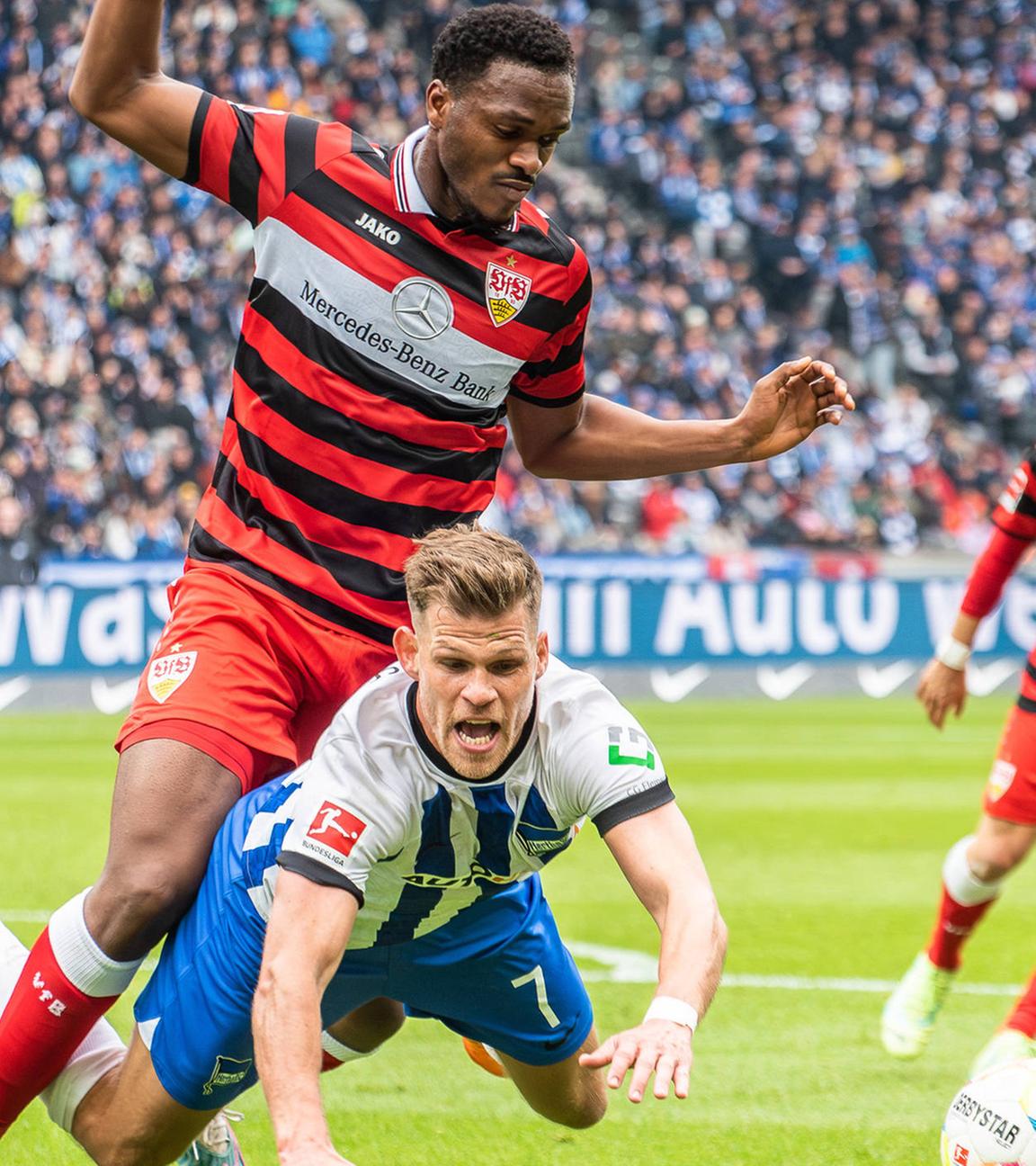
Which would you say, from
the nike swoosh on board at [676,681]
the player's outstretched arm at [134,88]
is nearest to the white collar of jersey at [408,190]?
the player's outstretched arm at [134,88]

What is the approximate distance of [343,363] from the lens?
164 inches

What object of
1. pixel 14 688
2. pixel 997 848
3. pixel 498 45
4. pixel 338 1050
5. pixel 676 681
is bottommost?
pixel 14 688

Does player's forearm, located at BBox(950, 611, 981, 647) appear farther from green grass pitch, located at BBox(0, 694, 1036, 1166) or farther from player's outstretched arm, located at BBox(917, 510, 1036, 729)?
green grass pitch, located at BBox(0, 694, 1036, 1166)

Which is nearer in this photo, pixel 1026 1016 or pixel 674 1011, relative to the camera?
pixel 674 1011

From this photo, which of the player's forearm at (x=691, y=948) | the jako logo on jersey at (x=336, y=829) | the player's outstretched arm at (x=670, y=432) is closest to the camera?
the player's forearm at (x=691, y=948)

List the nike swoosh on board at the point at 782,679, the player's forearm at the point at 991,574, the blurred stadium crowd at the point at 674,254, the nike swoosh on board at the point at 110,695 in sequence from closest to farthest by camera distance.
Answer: the player's forearm at the point at 991,574 < the nike swoosh on board at the point at 110,695 < the nike swoosh on board at the point at 782,679 < the blurred stadium crowd at the point at 674,254

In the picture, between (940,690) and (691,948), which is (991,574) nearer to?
(940,690)

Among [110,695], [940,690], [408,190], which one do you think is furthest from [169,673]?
[110,695]

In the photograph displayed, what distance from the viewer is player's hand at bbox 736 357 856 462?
4.41 meters

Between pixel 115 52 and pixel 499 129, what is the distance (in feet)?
2.77

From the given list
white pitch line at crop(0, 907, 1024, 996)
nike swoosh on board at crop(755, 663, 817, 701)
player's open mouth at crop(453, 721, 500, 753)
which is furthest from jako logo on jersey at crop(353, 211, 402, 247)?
nike swoosh on board at crop(755, 663, 817, 701)

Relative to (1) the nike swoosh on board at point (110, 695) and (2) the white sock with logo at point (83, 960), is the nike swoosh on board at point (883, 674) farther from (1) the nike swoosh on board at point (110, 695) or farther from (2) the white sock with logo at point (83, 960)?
(2) the white sock with logo at point (83, 960)

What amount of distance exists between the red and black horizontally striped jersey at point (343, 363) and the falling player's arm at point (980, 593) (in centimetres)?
214

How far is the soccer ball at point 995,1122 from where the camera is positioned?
12.8ft
